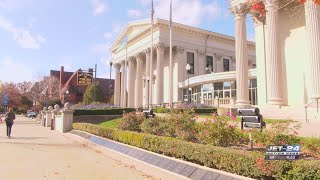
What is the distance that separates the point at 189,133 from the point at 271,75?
49.2 ft

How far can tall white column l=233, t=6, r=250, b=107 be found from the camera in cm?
2619

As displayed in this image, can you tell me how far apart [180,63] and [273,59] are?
30.9 m

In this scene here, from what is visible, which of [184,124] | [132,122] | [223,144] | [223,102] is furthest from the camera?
[223,102]

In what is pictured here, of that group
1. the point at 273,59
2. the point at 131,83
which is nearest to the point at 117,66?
the point at 131,83

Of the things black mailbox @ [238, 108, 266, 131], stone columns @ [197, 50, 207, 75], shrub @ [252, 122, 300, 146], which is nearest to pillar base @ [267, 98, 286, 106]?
shrub @ [252, 122, 300, 146]

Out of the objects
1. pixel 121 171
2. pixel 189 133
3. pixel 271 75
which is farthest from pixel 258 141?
pixel 271 75

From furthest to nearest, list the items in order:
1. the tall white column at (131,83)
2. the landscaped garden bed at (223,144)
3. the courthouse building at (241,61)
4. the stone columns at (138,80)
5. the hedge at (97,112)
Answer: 1. the tall white column at (131,83)
2. the stone columns at (138,80)
3. the hedge at (97,112)
4. the courthouse building at (241,61)
5. the landscaped garden bed at (223,144)

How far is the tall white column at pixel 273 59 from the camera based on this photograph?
23.1 meters

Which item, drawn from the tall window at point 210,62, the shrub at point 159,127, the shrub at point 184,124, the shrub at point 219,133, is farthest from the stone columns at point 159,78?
the shrub at point 219,133

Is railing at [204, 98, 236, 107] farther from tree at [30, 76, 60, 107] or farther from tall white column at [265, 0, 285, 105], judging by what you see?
tree at [30, 76, 60, 107]

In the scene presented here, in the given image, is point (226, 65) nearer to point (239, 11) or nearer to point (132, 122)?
point (239, 11)

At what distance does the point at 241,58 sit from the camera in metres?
26.8

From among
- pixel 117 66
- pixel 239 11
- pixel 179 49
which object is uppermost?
pixel 179 49

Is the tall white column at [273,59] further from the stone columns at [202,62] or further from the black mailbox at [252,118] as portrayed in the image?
the stone columns at [202,62]
